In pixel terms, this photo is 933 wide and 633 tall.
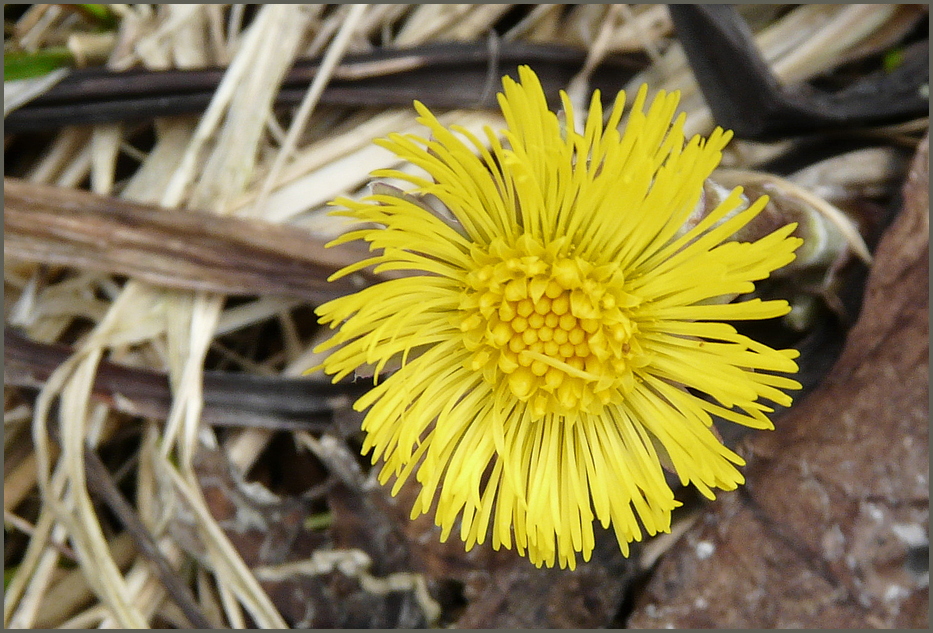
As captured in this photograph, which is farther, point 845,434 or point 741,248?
point 845,434

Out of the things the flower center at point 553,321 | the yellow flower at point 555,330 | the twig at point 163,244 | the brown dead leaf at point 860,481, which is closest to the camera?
the yellow flower at point 555,330

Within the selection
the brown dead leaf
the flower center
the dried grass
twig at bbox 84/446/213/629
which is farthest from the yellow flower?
twig at bbox 84/446/213/629

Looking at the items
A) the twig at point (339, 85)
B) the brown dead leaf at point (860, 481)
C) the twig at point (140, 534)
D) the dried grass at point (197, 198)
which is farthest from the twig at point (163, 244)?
the brown dead leaf at point (860, 481)

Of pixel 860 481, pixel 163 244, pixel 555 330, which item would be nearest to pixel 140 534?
pixel 163 244

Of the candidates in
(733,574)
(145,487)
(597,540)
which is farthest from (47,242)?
(733,574)

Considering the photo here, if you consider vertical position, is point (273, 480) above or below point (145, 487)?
below

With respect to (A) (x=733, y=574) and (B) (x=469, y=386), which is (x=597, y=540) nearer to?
(A) (x=733, y=574)

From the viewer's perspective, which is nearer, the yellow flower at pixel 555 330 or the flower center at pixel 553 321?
the yellow flower at pixel 555 330

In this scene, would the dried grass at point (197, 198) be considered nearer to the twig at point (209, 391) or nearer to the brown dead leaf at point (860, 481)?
the twig at point (209, 391)
